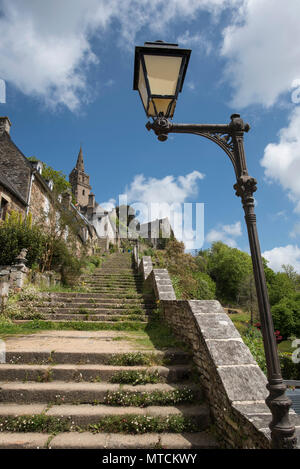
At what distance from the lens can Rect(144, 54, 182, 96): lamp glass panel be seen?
7.86 feet

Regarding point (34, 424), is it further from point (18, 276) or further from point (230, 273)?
point (230, 273)

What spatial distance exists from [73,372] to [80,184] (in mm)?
52366

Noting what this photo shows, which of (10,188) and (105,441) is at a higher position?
(10,188)

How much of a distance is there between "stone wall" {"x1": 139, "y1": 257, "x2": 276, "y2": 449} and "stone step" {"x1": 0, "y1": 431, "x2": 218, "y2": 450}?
315mm

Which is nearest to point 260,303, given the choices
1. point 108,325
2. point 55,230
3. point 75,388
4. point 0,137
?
point 75,388

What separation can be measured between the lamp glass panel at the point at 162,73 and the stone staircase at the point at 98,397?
10.8ft

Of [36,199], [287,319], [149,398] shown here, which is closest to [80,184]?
[36,199]

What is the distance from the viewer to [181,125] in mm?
2555

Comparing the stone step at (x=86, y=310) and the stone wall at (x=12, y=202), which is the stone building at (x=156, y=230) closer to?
the stone wall at (x=12, y=202)

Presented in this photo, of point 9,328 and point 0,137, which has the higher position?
point 0,137

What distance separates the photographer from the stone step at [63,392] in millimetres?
3221
